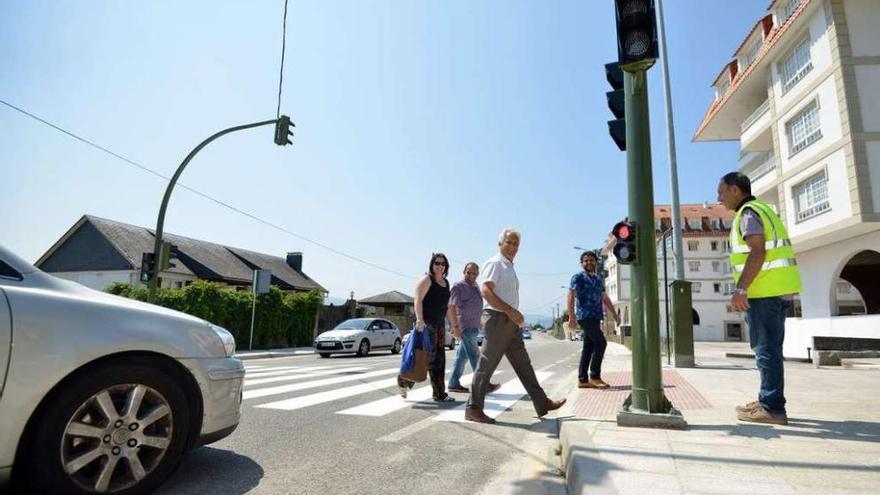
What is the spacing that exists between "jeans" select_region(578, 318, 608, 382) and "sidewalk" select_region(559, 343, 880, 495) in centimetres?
168

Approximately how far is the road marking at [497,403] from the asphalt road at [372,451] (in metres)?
0.03

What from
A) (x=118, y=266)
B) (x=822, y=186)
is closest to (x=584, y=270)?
(x=822, y=186)

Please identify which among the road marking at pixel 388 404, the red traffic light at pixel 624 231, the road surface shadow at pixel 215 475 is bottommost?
the road surface shadow at pixel 215 475

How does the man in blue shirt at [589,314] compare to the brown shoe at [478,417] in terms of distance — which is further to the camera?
the man in blue shirt at [589,314]

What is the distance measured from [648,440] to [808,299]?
66.0 ft

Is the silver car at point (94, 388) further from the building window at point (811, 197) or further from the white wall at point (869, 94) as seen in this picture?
the building window at point (811, 197)

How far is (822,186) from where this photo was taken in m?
17.4

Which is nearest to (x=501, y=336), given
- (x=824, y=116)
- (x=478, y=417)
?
(x=478, y=417)

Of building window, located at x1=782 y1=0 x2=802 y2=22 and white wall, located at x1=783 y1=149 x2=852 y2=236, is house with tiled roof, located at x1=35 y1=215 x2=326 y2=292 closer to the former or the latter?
white wall, located at x1=783 y1=149 x2=852 y2=236

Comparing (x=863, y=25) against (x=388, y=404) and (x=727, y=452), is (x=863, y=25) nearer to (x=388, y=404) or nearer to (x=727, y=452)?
(x=727, y=452)

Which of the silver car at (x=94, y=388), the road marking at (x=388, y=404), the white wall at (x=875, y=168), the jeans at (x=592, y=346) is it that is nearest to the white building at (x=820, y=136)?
the white wall at (x=875, y=168)

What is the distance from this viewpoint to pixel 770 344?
13.2ft

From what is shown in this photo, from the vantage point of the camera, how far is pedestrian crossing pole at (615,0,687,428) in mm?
4098

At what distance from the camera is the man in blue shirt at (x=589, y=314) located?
709 centimetres
